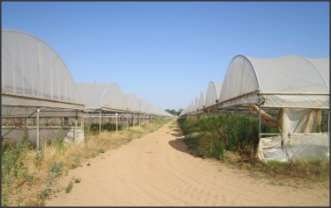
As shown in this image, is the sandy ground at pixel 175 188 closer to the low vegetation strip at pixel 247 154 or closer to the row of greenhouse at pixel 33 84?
the low vegetation strip at pixel 247 154

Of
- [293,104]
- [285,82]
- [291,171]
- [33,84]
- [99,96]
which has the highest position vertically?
[285,82]

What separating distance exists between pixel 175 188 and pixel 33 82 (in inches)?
240

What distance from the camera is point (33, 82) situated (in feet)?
29.0

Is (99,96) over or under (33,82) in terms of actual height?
under

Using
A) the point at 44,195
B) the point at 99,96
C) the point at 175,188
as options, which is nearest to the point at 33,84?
the point at 44,195

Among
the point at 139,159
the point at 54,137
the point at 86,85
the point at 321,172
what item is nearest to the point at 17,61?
the point at 139,159

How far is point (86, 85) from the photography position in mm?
23078

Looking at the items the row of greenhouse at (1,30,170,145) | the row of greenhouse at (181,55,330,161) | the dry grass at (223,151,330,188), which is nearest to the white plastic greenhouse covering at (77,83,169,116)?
the row of greenhouse at (1,30,170,145)

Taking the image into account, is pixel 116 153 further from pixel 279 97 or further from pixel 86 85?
pixel 86 85

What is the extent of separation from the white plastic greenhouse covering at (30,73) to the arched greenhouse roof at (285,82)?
788 centimetres

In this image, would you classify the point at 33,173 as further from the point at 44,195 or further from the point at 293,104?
the point at 293,104

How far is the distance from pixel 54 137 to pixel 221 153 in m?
8.84

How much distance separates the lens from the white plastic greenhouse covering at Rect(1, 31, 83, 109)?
24.8 feet

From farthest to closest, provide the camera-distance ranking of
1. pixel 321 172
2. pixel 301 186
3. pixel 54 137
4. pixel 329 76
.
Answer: pixel 54 137, pixel 329 76, pixel 321 172, pixel 301 186
